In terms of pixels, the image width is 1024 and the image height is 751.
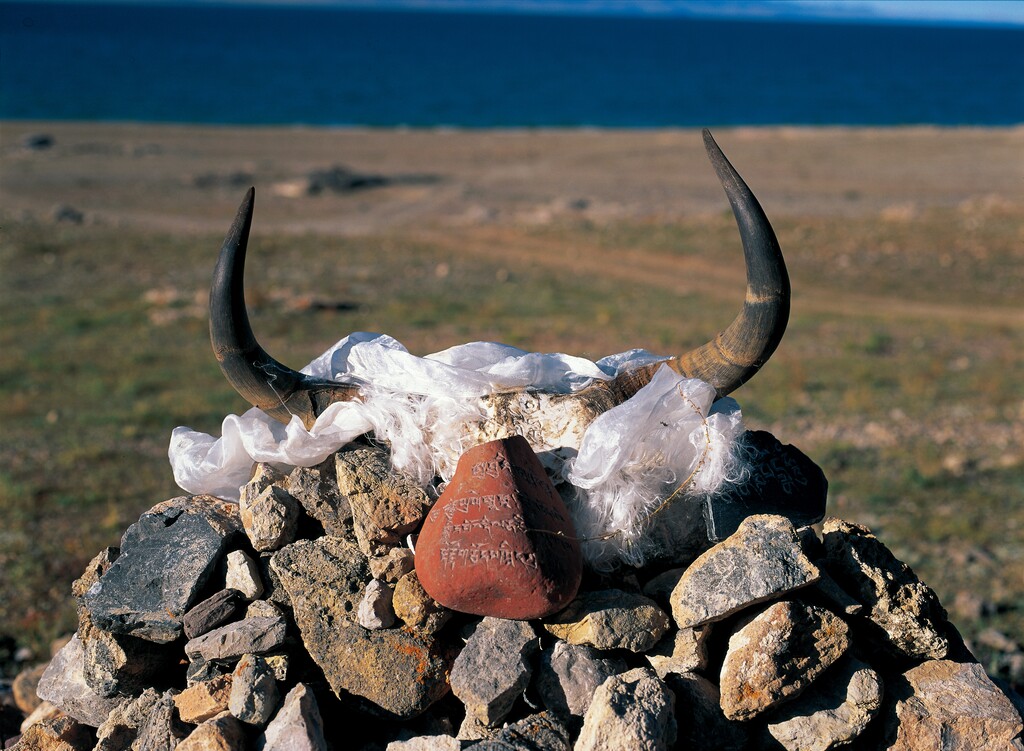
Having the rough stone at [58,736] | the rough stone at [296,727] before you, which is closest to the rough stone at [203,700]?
the rough stone at [296,727]

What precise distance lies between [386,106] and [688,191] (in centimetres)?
3662

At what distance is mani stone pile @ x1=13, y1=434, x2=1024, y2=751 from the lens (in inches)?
150

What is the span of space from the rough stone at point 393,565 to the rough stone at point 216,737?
2.60ft

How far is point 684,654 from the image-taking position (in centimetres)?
400

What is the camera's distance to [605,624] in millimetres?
3945

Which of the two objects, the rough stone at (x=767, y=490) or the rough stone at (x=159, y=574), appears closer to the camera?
the rough stone at (x=159, y=574)

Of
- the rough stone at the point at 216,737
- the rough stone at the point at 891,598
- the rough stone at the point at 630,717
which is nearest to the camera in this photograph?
the rough stone at the point at 630,717

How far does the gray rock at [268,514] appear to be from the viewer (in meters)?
4.34

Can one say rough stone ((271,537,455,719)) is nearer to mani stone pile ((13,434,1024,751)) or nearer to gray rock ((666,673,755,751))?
mani stone pile ((13,434,1024,751))

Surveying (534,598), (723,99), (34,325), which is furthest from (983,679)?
(723,99)

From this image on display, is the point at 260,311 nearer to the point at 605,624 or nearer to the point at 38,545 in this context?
the point at 38,545

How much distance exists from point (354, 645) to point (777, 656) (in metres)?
1.66

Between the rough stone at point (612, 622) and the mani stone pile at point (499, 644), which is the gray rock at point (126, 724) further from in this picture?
the rough stone at point (612, 622)

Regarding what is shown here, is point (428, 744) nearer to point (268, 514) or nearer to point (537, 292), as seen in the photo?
point (268, 514)
